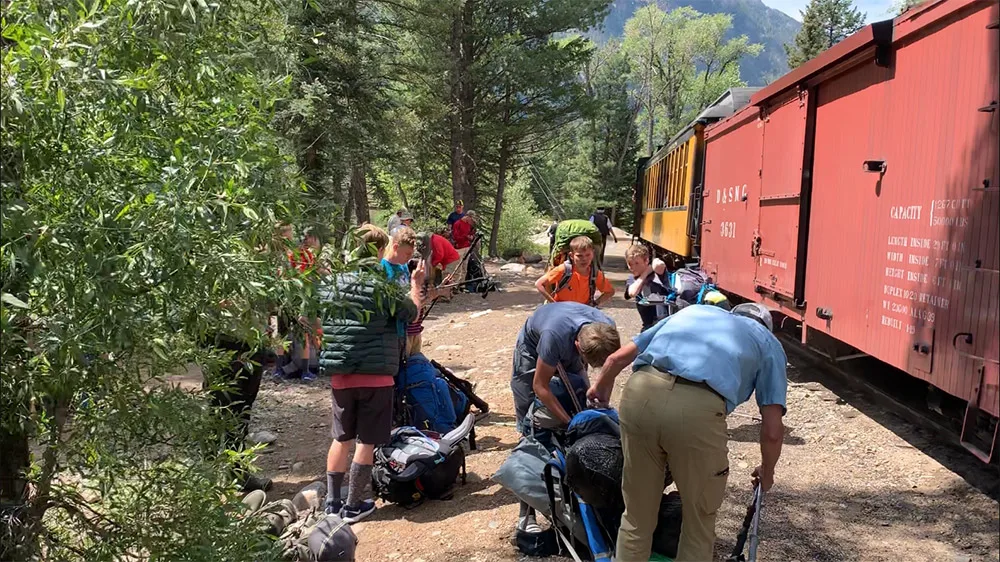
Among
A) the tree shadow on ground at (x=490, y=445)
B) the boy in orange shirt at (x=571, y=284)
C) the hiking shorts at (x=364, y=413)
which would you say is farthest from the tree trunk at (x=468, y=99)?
the hiking shorts at (x=364, y=413)

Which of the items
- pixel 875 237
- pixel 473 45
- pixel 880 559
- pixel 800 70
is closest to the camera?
pixel 880 559

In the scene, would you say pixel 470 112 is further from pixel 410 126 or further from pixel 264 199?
pixel 264 199

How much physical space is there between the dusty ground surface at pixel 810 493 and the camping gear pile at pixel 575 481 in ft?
1.47

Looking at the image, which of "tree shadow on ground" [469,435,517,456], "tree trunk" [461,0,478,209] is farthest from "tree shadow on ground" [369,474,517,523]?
"tree trunk" [461,0,478,209]

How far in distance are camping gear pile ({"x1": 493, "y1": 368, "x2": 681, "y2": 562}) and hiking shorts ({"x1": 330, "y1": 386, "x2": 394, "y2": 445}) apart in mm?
958

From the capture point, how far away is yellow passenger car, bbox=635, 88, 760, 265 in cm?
1254

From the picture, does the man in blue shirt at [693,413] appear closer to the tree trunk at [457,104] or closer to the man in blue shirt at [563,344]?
the man in blue shirt at [563,344]

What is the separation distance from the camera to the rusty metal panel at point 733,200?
859cm

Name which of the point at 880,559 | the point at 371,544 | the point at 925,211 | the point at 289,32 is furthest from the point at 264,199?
the point at 925,211

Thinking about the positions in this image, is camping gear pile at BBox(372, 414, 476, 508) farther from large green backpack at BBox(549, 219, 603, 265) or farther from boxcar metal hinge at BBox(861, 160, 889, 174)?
boxcar metal hinge at BBox(861, 160, 889, 174)

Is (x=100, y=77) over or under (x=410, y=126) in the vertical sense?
under

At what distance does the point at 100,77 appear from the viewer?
2211mm

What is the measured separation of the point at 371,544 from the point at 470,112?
17087mm

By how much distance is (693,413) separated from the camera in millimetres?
3041
